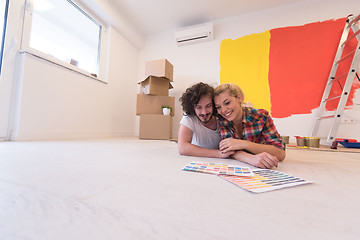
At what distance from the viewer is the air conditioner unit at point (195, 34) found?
9.06 ft

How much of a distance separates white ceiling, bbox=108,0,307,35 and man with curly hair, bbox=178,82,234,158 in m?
1.98

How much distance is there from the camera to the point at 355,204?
44 centimetres

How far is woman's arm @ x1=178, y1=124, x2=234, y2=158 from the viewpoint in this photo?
1.02 metres

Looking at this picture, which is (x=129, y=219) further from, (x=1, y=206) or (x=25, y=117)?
(x=25, y=117)

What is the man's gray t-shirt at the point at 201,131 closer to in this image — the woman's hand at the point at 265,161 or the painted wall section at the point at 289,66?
the woman's hand at the point at 265,161

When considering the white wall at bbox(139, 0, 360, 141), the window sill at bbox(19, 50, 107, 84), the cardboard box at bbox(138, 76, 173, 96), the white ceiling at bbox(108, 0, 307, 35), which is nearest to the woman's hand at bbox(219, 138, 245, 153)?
the white wall at bbox(139, 0, 360, 141)

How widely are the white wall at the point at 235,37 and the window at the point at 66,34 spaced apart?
40.4 inches

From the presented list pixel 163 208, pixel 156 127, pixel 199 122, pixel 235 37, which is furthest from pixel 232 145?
pixel 235 37

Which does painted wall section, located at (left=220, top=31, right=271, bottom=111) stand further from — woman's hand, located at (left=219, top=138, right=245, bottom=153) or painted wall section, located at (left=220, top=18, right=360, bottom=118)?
woman's hand, located at (left=219, top=138, right=245, bottom=153)

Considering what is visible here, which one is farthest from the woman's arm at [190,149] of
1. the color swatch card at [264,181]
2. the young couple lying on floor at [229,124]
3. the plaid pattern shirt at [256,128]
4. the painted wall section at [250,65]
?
the painted wall section at [250,65]

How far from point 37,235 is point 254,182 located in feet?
1.80

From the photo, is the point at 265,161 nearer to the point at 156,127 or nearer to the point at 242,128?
the point at 242,128

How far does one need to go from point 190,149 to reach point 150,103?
1719mm

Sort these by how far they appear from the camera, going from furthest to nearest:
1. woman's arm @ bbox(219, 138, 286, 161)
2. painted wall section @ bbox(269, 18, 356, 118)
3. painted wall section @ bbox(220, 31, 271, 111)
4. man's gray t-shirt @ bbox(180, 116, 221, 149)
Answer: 1. painted wall section @ bbox(220, 31, 271, 111)
2. painted wall section @ bbox(269, 18, 356, 118)
3. man's gray t-shirt @ bbox(180, 116, 221, 149)
4. woman's arm @ bbox(219, 138, 286, 161)
